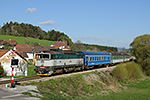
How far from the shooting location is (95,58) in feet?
127

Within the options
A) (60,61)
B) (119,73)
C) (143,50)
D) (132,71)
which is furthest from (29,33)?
(60,61)

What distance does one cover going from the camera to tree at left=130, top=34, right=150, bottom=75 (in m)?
55.2

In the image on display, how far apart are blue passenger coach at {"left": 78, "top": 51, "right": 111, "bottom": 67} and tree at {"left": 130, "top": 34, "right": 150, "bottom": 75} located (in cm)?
1473

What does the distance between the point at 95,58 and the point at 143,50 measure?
25.6 metres

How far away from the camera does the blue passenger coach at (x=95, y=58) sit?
34819 millimetres

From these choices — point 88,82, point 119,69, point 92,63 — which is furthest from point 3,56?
point 119,69

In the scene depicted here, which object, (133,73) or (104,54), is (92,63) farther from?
(133,73)

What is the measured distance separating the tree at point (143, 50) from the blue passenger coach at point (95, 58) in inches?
580

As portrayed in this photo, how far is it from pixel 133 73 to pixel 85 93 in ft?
80.4

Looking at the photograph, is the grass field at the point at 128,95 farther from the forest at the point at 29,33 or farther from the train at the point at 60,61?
the forest at the point at 29,33

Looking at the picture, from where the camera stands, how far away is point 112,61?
49.1m

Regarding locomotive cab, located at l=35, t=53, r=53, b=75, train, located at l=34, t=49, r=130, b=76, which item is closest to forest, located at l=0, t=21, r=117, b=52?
train, located at l=34, t=49, r=130, b=76

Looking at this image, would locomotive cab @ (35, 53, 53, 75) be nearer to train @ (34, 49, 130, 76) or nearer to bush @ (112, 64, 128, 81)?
train @ (34, 49, 130, 76)

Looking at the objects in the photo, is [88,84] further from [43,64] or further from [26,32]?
[26,32]
